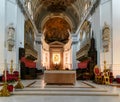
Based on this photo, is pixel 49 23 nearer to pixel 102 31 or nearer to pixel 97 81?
pixel 102 31

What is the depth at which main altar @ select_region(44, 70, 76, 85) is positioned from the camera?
13188mm

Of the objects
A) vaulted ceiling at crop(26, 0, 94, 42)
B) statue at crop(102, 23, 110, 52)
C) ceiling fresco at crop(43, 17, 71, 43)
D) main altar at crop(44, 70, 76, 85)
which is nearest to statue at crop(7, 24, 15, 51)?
main altar at crop(44, 70, 76, 85)

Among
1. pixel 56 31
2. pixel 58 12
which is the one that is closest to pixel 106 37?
pixel 58 12

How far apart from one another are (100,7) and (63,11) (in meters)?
16.9

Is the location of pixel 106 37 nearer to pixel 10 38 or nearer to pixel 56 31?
pixel 10 38

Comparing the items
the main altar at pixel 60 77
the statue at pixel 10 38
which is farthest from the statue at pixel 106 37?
the statue at pixel 10 38

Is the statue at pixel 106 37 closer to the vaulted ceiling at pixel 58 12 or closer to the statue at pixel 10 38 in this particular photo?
the statue at pixel 10 38

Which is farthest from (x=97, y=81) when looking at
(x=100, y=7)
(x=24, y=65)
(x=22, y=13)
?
(x=22, y=13)

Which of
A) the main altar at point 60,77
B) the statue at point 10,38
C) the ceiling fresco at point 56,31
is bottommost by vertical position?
the main altar at point 60,77

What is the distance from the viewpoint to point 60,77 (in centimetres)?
1327

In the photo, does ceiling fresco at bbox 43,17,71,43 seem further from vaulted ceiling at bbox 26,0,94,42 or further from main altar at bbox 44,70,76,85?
main altar at bbox 44,70,76,85

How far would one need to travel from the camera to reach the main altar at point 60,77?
13188mm

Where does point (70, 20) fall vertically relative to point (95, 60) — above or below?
above

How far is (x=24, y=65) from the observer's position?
18.8 meters
